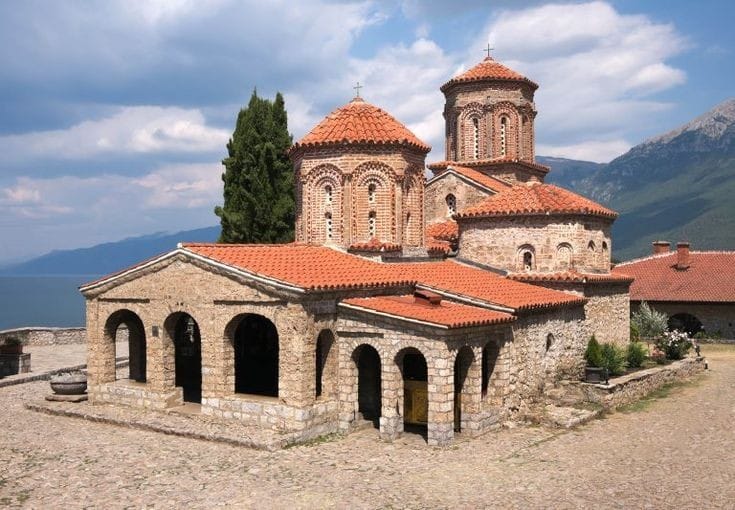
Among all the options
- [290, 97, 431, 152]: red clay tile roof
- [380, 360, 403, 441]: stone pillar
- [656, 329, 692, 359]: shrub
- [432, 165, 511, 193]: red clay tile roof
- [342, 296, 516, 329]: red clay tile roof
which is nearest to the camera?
[342, 296, 516, 329]: red clay tile roof

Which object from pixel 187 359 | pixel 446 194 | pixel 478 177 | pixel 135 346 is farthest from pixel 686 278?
pixel 135 346

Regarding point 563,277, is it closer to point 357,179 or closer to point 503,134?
point 357,179

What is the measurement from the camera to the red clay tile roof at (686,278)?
32.1 metres

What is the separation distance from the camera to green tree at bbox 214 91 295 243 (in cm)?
2838

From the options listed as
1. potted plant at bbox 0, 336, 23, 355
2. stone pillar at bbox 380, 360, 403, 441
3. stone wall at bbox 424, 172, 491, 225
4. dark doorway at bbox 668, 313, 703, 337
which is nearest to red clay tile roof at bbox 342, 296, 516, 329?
stone pillar at bbox 380, 360, 403, 441

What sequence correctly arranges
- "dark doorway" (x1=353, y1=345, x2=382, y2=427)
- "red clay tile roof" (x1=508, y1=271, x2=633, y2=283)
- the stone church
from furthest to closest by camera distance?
"red clay tile roof" (x1=508, y1=271, x2=633, y2=283) < "dark doorway" (x1=353, y1=345, x2=382, y2=427) < the stone church

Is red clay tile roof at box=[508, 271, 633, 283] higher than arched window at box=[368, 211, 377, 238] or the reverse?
the reverse

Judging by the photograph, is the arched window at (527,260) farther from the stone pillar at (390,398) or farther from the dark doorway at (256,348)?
the stone pillar at (390,398)

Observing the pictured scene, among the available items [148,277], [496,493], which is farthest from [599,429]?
[148,277]

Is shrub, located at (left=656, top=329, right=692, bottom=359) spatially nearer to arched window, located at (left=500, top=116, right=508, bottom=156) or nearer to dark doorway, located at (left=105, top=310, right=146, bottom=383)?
arched window, located at (left=500, top=116, right=508, bottom=156)

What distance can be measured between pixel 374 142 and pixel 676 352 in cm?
1275

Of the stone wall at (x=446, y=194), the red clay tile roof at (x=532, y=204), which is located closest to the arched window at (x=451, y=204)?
the stone wall at (x=446, y=194)

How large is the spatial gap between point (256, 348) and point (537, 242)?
8.97 metres

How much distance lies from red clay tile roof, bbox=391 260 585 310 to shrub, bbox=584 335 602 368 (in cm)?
122
